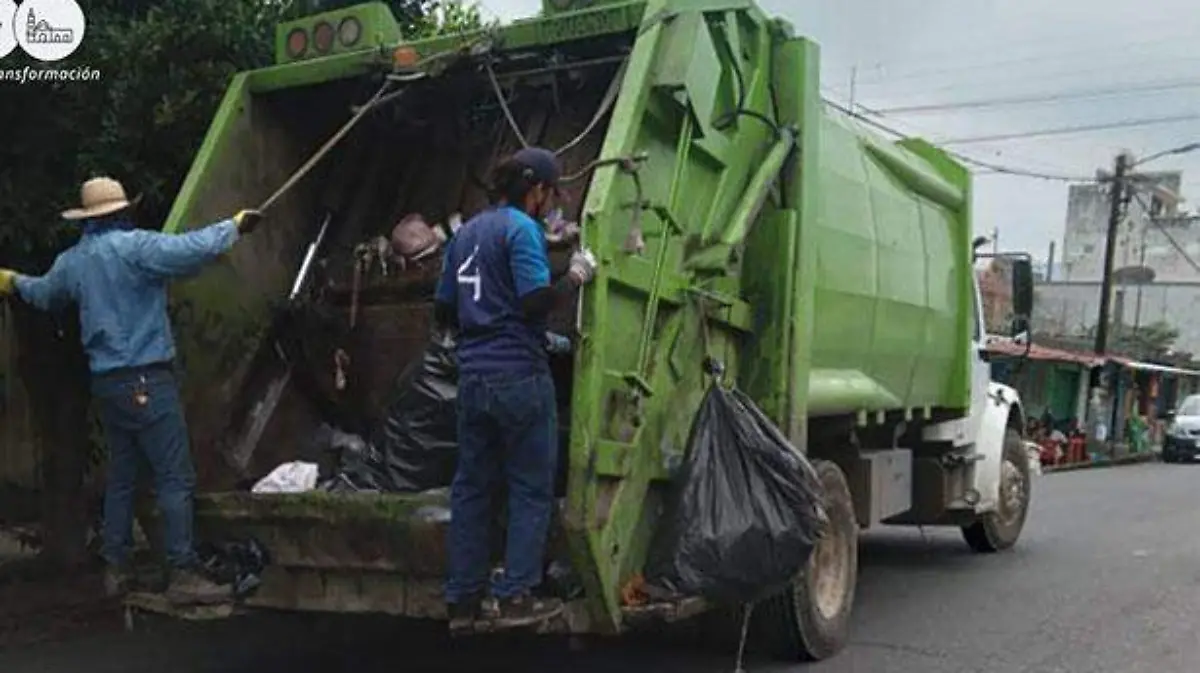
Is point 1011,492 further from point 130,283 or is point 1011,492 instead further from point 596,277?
point 130,283

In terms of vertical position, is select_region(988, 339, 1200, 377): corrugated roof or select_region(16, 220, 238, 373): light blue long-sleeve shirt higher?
select_region(16, 220, 238, 373): light blue long-sleeve shirt

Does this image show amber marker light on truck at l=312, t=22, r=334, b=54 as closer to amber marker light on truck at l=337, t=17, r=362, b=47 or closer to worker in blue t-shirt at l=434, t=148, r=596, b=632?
amber marker light on truck at l=337, t=17, r=362, b=47

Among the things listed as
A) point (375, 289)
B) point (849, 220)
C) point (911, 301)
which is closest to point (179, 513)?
point (375, 289)

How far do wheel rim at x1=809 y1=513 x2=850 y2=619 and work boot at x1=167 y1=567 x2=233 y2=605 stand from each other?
2.55 m

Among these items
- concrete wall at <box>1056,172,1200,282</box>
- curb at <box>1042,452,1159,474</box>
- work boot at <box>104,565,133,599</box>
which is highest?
concrete wall at <box>1056,172,1200,282</box>

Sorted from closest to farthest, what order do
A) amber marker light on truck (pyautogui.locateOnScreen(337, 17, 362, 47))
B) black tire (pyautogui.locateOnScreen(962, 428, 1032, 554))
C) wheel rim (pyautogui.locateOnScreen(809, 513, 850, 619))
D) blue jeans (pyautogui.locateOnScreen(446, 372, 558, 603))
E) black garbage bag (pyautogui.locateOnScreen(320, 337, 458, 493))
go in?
blue jeans (pyautogui.locateOnScreen(446, 372, 558, 603)) → black garbage bag (pyautogui.locateOnScreen(320, 337, 458, 493)) → amber marker light on truck (pyautogui.locateOnScreen(337, 17, 362, 47)) → wheel rim (pyautogui.locateOnScreen(809, 513, 850, 619)) → black tire (pyautogui.locateOnScreen(962, 428, 1032, 554))

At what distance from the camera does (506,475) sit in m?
4.27

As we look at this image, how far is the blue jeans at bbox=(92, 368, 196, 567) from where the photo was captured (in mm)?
4609

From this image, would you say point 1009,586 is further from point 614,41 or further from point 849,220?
point 614,41

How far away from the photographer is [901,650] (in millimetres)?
6215

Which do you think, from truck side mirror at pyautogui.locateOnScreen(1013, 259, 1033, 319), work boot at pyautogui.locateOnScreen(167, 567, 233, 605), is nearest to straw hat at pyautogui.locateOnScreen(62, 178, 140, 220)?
work boot at pyautogui.locateOnScreen(167, 567, 233, 605)

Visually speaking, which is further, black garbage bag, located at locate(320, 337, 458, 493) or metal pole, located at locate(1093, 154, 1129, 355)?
metal pole, located at locate(1093, 154, 1129, 355)

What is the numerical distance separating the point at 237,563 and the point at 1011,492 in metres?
6.44

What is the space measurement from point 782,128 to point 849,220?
99 centimetres
